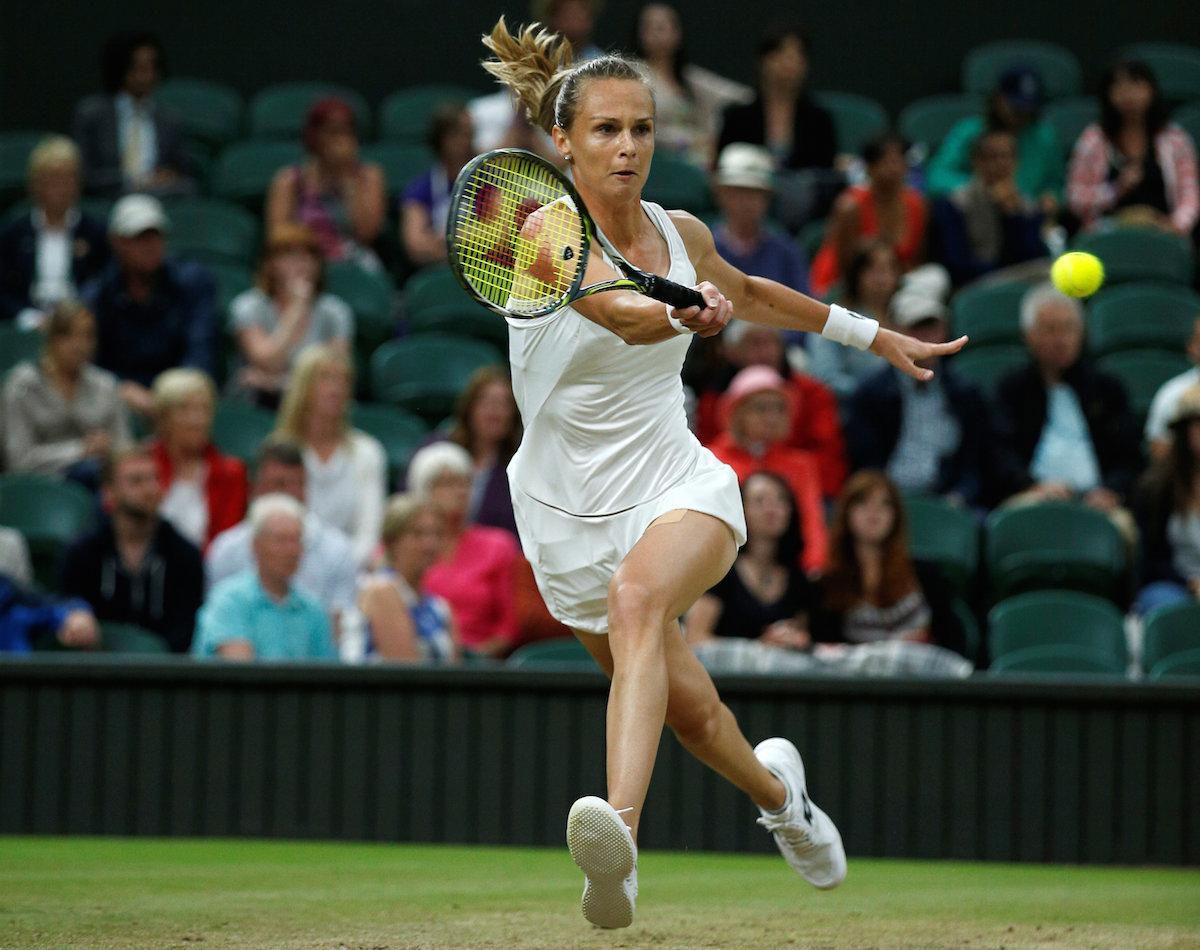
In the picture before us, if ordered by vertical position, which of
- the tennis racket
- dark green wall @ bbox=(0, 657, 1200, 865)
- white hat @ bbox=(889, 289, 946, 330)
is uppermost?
white hat @ bbox=(889, 289, 946, 330)

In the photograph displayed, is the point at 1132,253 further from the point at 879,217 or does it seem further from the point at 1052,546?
the point at 1052,546

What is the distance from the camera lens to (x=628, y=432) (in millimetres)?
4199

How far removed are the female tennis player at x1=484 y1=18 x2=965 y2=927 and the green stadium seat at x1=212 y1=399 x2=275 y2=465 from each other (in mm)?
4605

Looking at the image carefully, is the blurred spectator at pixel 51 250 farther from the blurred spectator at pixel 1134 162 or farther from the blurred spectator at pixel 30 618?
the blurred spectator at pixel 1134 162

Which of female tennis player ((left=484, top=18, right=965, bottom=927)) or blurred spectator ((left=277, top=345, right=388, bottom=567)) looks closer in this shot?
female tennis player ((left=484, top=18, right=965, bottom=927))

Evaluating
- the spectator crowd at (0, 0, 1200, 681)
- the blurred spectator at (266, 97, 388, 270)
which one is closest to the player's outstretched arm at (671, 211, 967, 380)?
the spectator crowd at (0, 0, 1200, 681)

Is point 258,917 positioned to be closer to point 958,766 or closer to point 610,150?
point 610,150

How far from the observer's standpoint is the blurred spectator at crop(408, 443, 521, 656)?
7559mm

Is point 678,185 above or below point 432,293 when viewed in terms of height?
above

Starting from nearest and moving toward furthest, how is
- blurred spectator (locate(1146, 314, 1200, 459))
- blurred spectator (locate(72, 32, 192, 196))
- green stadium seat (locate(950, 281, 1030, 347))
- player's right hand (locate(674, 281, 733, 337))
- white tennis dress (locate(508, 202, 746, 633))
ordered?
1. player's right hand (locate(674, 281, 733, 337))
2. white tennis dress (locate(508, 202, 746, 633))
3. blurred spectator (locate(1146, 314, 1200, 459))
4. green stadium seat (locate(950, 281, 1030, 347))
5. blurred spectator (locate(72, 32, 192, 196))

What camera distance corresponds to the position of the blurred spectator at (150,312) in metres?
9.12

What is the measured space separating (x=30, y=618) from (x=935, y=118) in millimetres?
6799

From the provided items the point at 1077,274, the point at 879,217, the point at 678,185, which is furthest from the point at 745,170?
the point at 1077,274

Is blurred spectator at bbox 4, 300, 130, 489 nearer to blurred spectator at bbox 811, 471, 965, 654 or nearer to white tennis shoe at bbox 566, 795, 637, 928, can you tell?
blurred spectator at bbox 811, 471, 965, 654
